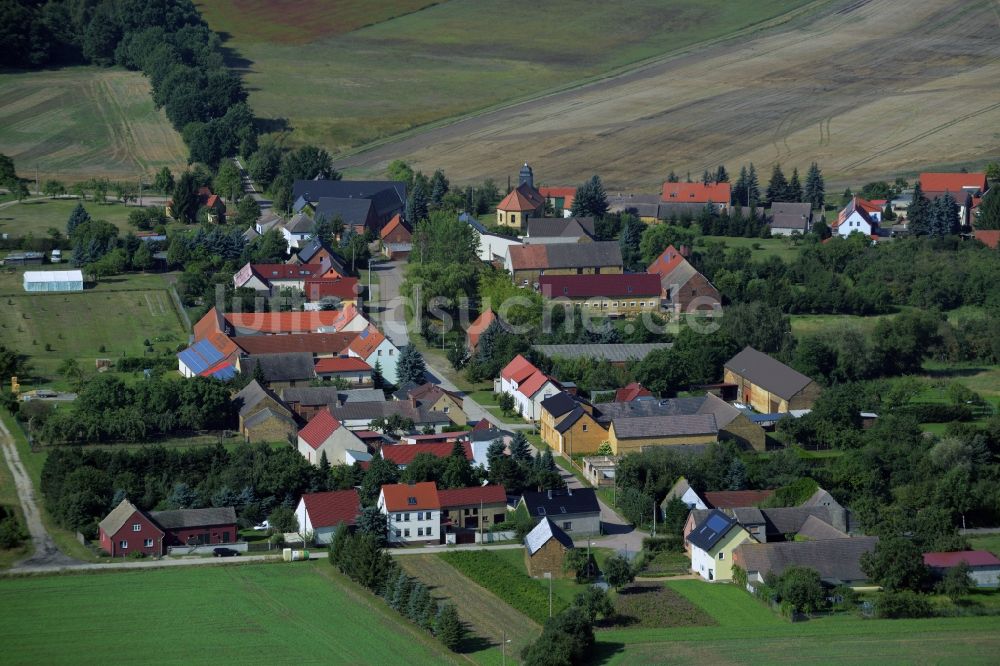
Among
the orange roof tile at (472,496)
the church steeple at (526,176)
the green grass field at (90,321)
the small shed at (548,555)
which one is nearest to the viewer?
the small shed at (548,555)

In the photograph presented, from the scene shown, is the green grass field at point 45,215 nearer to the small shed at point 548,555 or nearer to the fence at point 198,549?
the fence at point 198,549

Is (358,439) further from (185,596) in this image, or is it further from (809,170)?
(809,170)

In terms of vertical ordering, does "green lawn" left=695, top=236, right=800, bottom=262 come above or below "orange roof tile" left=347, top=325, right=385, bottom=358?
above

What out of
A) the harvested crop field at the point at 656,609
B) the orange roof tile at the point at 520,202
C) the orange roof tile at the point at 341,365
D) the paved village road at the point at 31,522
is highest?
the orange roof tile at the point at 520,202

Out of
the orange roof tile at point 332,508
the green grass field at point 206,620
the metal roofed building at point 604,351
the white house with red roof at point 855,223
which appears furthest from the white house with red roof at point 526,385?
the white house with red roof at point 855,223

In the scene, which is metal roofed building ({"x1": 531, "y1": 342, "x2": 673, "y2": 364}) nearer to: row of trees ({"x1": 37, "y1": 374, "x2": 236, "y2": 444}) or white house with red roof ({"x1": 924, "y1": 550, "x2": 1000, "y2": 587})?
row of trees ({"x1": 37, "y1": 374, "x2": 236, "y2": 444})

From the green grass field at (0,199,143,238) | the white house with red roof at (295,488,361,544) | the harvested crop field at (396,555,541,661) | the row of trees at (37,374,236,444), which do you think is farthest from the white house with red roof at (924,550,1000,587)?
the green grass field at (0,199,143,238)

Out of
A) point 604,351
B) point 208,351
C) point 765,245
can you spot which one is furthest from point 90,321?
point 765,245
